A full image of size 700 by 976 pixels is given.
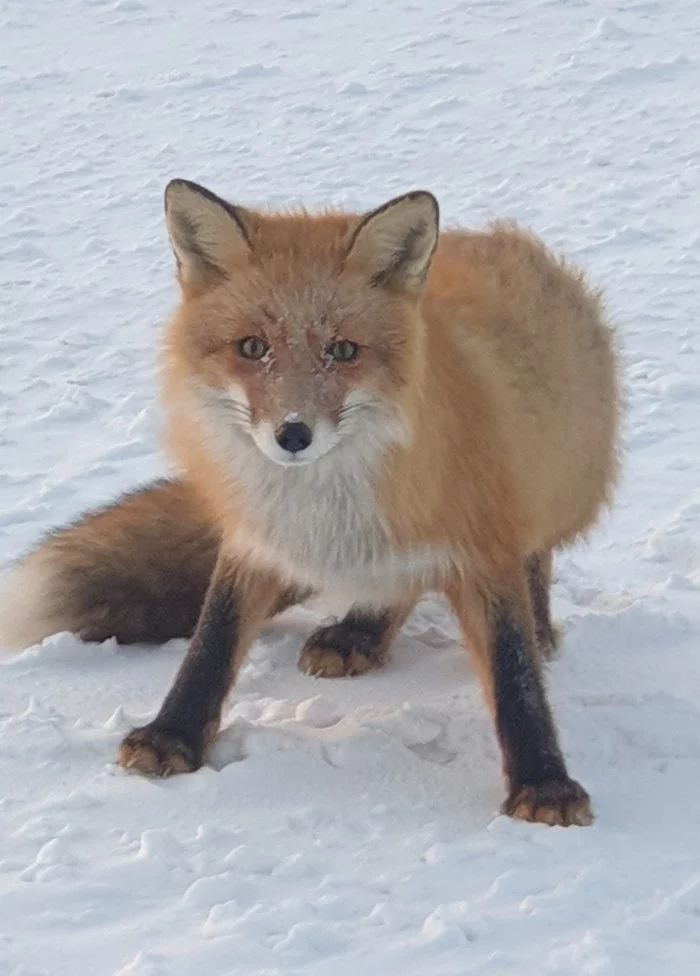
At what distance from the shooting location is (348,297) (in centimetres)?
299

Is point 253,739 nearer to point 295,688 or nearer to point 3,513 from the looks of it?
point 295,688

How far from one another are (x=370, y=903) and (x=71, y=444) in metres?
3.12

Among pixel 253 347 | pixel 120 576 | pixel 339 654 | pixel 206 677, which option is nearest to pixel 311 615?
pixel 339 654

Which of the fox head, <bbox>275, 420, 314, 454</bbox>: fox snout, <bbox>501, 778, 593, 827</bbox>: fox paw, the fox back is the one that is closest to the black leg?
<bbox>501, 778, 593, 827</bbox>: fox paw

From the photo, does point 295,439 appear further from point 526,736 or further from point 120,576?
point 120,576

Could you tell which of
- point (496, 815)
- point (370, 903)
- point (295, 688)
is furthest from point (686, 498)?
point (370, 903)

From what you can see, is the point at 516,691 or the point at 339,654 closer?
the point at 516,691

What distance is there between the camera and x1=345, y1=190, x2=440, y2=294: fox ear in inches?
118

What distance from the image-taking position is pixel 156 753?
3.20 m

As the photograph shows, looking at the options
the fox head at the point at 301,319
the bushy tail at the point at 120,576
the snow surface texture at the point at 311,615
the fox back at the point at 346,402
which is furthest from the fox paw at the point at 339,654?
the fox head at the point at 301,319

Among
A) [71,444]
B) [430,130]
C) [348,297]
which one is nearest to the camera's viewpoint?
[348,297]

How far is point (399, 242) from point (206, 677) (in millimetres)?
1043

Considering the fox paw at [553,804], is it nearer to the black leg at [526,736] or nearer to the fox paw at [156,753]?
the black leg at [526,736]

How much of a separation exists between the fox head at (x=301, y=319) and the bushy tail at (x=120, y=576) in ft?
2.52
